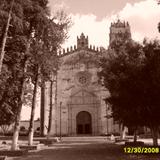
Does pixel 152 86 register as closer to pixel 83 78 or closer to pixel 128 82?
pixel 128 82

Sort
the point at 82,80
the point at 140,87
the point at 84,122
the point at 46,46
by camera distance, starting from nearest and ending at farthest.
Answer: the point at 140,87, the point at 46,46, the point at 84,122, the point at 82,80

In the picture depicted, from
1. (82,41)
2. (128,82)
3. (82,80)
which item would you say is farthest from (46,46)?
(82,41)

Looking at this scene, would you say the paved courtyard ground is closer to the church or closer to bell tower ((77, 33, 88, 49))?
the church

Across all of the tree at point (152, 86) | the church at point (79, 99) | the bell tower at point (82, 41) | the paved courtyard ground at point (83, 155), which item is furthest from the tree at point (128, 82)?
the bell tower at point (82, 41)

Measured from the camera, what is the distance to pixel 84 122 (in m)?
52.8

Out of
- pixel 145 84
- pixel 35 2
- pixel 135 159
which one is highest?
pixel 35 2

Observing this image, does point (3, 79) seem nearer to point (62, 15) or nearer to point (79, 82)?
point (62, 15)

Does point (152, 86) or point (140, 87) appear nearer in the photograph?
point (152, 86)

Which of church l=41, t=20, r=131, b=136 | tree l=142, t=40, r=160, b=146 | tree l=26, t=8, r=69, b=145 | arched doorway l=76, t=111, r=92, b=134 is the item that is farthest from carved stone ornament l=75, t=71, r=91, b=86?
tree l=142, t=40, r=160, b=146

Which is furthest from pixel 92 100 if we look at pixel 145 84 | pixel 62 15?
pixel 145 84

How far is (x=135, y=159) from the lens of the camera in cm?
1432

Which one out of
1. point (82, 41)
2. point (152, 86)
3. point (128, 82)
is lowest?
point (152, 86)

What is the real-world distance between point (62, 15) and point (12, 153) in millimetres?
10409

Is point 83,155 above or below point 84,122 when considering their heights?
below
